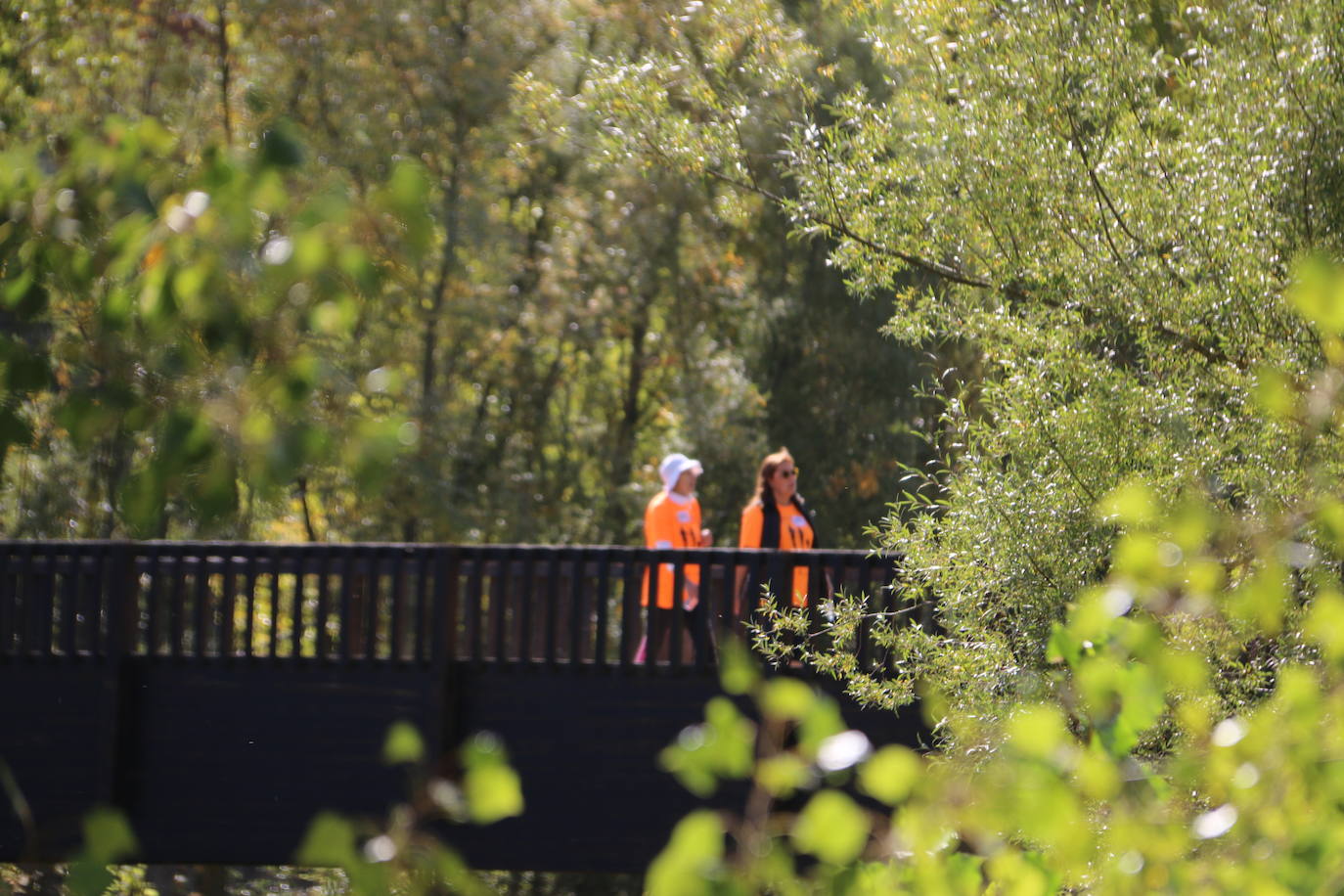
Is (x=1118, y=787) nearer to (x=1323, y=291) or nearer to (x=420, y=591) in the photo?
(x=1323, y=291)

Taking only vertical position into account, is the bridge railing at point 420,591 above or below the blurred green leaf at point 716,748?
above

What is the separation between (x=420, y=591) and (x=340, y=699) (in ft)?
2.20

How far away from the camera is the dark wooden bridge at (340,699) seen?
7.42 metres

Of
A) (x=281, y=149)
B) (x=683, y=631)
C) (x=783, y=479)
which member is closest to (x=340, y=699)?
(x=683, y=631)

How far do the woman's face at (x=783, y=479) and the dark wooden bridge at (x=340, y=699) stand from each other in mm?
753

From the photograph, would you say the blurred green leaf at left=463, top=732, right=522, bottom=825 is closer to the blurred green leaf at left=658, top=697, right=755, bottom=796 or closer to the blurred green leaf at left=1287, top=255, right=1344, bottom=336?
the blurred green leaf at left=658, top=697, right=755, bottom=796

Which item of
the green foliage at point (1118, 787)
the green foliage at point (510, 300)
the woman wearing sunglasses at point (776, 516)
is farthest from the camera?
the green foliage at point (510, 300)

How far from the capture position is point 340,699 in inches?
302

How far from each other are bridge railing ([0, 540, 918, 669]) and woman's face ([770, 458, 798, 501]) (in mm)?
784

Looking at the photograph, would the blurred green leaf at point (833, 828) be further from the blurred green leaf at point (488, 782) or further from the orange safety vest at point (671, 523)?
the orange safety vest at point (671, 523)

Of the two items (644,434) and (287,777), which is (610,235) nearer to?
(644,434)

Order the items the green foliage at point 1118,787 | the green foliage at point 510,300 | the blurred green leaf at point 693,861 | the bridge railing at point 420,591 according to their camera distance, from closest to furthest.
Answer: the blurred green leaf at point 693,861
the green foliage at point 1118,787
the bridge railing at point 420,591
the green foliage at point 510,300

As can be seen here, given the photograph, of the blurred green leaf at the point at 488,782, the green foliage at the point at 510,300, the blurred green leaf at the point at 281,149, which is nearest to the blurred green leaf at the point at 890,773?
the blurred green leaf at the point at 488,782

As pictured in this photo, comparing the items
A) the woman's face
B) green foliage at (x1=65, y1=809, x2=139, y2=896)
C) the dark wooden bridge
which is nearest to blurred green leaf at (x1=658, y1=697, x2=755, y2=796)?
green foliage at (x1=65, y1=809, x2=139, y2=896)
